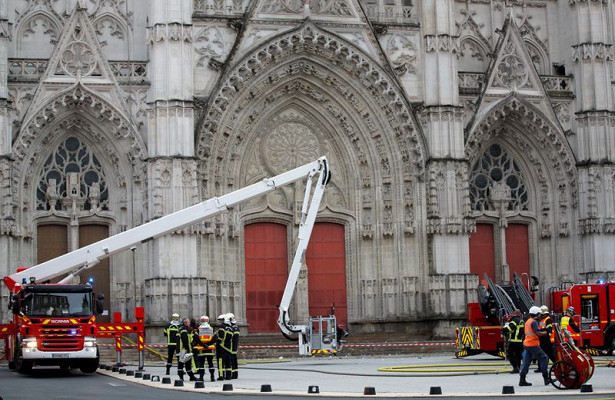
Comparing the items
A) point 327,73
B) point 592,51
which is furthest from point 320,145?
point 592,51

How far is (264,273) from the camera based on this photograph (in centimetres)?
4275

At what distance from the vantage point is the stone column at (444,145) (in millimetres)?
41750

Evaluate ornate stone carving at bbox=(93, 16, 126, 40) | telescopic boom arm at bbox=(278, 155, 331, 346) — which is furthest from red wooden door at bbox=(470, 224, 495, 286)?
ornate stone carving at bbox=(93, 16, 126, 40)

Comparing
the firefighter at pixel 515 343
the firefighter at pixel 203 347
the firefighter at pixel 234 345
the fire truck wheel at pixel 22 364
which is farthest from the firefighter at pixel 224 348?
the firefighter at pixel 515 343

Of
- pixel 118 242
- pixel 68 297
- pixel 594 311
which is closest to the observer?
pixel 68 297

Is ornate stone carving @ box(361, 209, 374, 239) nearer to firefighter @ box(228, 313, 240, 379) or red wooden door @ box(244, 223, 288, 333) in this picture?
red wooden door @ box(244, 223, 288, 333)

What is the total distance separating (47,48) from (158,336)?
11.1 metres

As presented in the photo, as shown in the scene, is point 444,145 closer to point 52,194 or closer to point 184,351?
point 52,194

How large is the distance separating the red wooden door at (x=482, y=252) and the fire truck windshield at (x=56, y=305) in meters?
19.6

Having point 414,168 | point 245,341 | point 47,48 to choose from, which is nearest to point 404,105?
point 414,168

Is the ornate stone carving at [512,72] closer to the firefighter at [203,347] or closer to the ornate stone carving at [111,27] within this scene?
the ornate stone carving at [111,27]

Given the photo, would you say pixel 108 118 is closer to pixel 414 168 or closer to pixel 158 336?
pixel 158 336

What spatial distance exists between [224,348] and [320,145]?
63.0ft

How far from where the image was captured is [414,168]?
4275 cm
